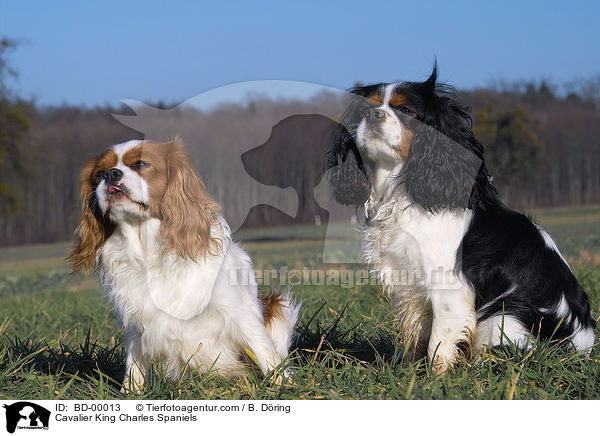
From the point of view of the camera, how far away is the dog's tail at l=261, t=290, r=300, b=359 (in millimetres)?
3992

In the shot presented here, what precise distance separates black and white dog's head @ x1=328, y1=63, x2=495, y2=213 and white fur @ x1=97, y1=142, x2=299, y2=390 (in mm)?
1055

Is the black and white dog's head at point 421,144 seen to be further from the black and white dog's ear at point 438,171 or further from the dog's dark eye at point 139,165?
the dog's dark eye at point 139,165

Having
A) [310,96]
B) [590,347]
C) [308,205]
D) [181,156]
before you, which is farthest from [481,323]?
[181,156]

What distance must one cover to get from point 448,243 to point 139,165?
1.82m

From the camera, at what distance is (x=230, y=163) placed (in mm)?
3957

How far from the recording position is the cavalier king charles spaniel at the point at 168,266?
3.48m

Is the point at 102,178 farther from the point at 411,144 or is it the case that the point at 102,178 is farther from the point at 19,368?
the point at 411,144

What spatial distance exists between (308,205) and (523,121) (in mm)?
26299

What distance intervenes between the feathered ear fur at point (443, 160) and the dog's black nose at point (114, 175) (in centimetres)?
164

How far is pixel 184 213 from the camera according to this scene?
3516 millimetres

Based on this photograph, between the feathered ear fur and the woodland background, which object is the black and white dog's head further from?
the woodland background

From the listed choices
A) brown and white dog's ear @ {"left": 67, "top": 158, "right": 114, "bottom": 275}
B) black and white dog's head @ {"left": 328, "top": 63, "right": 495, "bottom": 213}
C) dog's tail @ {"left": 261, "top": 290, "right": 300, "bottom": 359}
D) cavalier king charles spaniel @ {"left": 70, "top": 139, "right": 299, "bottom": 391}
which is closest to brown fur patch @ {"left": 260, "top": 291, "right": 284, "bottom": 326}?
dog's tail @ {"left": 261, "top": 290, "right": 300, "bottom": 359}
